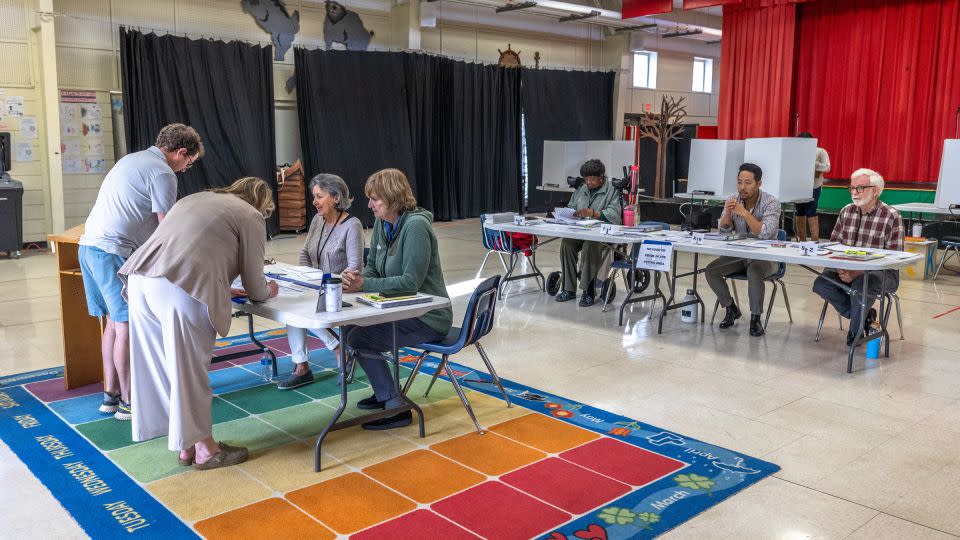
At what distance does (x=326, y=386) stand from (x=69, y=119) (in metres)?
6.90

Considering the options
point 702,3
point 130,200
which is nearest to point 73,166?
point 130,200

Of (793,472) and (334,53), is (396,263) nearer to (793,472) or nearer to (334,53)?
(793,472)

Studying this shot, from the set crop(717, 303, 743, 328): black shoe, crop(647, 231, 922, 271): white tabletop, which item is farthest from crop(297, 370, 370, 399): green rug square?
crop(717, 303, 743, 328): black shoe

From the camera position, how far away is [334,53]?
1119 centimetres

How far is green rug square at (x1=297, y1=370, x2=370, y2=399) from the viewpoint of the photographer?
4.02 meters

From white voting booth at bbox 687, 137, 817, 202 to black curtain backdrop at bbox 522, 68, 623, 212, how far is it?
17.4 feet

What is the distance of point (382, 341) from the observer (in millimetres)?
3443

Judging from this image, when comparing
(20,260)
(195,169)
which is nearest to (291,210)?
(195,169)

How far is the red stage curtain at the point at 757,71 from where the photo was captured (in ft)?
37.5

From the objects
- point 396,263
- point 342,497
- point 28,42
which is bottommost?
point 342,497

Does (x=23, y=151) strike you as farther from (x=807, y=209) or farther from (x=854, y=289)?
(x=807, y=209)

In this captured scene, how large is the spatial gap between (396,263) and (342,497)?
3.51 ft

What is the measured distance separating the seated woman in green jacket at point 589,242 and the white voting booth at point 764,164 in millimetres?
2226

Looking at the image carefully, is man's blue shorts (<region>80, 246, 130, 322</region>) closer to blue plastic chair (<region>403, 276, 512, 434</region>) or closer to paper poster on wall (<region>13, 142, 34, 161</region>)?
blue plastic chair (<region>403, 276, 512, 434</region>)
